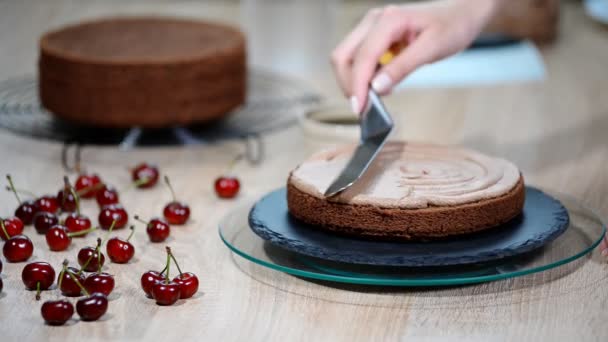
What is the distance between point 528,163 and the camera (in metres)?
1.44

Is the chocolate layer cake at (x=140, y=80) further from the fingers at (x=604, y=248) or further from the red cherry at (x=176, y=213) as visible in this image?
the fingers at (x=604, y=248)

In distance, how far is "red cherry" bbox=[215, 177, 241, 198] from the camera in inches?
51.3

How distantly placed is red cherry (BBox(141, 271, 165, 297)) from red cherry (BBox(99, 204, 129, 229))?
0.21 m

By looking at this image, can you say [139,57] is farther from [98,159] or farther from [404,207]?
[404,207]

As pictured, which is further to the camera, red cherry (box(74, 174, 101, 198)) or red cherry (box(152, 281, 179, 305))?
red cherry (box(74, 174, 101, 198))

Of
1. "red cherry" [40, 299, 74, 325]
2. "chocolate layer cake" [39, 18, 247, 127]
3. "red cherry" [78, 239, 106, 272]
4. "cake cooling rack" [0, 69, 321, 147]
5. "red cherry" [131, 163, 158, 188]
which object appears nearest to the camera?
"red cherry" [40, 299, 74, 325]

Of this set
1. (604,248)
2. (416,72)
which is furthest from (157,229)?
(416,72)

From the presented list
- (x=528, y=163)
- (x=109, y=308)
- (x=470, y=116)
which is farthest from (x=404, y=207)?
(x=470, y=116)

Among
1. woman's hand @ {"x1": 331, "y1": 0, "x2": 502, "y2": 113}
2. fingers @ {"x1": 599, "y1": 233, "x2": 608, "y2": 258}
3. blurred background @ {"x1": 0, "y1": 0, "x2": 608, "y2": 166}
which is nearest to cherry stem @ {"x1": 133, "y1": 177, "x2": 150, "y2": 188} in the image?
blurred background @ {"x1": 0, "y1": 0, "x2": 608, "y2": 166}

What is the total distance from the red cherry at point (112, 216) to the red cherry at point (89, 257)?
0.14m

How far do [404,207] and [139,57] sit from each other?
65 centimetres

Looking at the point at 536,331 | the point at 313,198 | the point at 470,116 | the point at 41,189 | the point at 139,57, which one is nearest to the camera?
the point at 536,331

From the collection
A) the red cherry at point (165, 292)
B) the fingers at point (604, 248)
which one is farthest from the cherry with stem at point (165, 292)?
the fingers at point (604, 248)

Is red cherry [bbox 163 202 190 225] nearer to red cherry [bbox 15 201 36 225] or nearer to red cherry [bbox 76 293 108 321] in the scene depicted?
red cherry [bbox 15 201 36 225]
